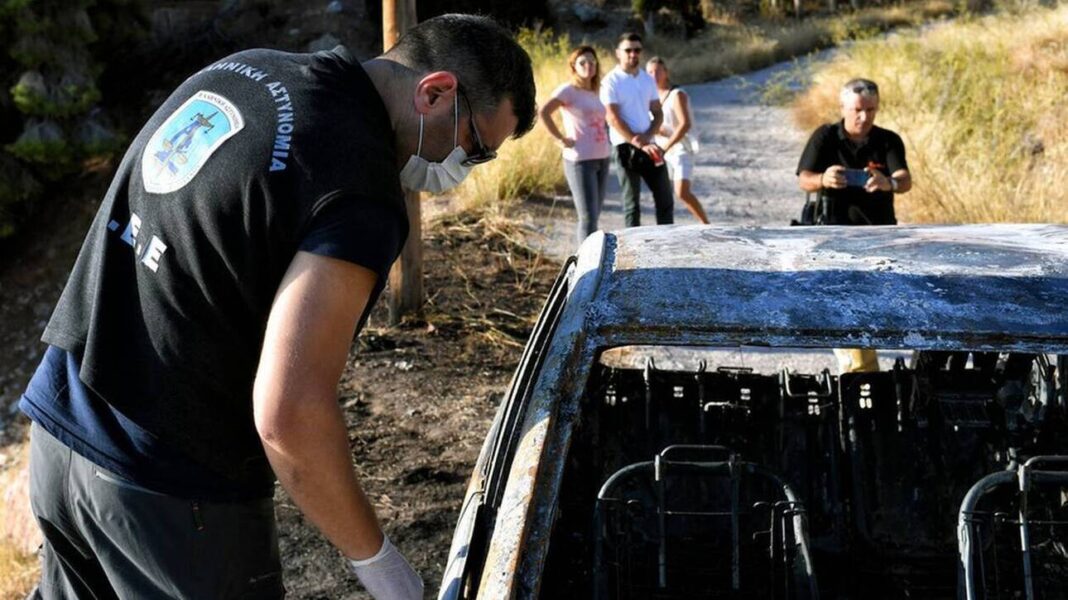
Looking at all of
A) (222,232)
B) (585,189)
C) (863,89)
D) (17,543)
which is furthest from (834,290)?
(585,189)

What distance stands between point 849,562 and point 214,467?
1.66 metres

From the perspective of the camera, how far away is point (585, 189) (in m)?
7.44

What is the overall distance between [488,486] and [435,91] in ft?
2.49

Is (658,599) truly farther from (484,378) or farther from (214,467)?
(484,378)

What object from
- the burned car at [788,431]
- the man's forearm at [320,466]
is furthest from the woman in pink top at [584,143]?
the man's forearm at [320,466]

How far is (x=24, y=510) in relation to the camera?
5.80 metres

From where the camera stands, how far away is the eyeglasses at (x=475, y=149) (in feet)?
7.20

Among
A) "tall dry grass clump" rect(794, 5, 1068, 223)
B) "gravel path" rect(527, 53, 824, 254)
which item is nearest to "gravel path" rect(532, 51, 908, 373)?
"gravel path" rect(527, 53, 824, 254)

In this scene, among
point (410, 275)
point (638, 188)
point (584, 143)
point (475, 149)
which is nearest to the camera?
point (475, 149)

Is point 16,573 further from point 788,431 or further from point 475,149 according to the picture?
point 475,149

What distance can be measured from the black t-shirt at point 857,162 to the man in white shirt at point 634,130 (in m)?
1.80

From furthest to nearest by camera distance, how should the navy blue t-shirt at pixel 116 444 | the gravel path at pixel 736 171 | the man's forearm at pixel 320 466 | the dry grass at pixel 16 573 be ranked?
1. the gravel path at pixel 736 171
2. the dry grass at pixel 16 573
3. the navy blue t-shirt at pixel 116 444
4. the man's forearm at pixel 320 466

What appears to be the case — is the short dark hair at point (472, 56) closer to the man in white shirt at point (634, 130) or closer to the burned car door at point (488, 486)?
the burned car door at point (488, 486)

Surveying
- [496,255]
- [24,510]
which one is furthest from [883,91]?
[24,510]
